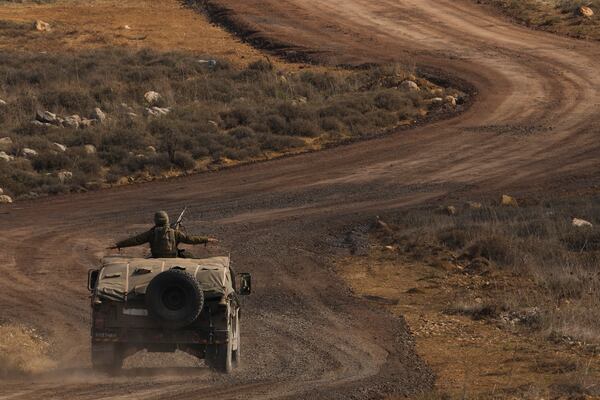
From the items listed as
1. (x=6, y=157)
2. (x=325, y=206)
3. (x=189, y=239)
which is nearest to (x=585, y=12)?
(x=325, y=206)

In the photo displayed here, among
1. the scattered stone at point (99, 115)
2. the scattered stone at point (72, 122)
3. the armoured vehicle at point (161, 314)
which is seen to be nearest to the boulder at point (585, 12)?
the scattered stone at point (99, 115)

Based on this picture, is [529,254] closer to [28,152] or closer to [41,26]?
[28,152]

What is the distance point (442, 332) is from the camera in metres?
17.4

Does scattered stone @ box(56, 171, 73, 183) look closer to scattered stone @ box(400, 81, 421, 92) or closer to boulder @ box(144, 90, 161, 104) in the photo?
boulder @ box(144, 90, 161, 104)

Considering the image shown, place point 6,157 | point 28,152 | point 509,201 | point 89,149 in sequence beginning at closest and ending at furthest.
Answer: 1. point 509,201
2. point 6,157
3. point 28,152
4. point 89,149

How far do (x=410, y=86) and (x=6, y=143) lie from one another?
15.0m

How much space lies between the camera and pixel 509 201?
90.0ft

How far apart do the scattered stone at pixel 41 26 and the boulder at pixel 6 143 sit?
22269 mm

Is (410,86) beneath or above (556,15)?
beneath

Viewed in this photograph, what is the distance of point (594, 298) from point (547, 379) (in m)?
4.96

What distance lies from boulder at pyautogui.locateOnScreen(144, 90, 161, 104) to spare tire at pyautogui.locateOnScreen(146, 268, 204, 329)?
84.1 ft

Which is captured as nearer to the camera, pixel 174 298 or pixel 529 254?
pixel 174 298

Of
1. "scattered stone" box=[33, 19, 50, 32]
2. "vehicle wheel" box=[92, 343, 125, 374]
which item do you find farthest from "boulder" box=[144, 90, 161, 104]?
"vehicle wheel" box=[92, 343, 125, 374]

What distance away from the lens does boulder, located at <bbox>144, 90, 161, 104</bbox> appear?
3847 cm
